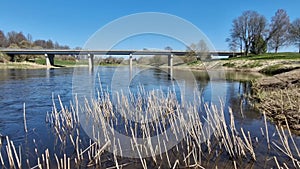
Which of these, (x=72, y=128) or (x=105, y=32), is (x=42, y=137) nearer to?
(x=72, y=128)

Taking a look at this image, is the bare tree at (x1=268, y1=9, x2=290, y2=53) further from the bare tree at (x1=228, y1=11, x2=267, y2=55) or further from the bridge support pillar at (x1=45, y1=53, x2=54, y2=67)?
the bridge support pillar at (x1=45, y1=53, x2=54, y2=67)

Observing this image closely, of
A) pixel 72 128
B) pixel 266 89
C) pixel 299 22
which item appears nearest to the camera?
pixel 72 128

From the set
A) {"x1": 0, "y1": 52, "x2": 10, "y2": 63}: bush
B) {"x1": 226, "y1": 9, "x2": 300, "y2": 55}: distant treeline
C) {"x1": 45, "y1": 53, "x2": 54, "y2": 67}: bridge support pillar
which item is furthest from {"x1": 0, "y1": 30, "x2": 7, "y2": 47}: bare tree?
{"x1": 226, "y1": 9, "x2": 300, "y2": 55}: distant treeline

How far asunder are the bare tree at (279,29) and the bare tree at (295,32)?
3025 millimetres

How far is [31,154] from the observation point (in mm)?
6516

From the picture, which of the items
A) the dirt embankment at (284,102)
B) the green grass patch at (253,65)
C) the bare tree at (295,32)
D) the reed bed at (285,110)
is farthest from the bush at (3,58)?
the bare tree at (295,32)

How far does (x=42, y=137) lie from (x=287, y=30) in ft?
242

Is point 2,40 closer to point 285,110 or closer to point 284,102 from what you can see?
point 284,102

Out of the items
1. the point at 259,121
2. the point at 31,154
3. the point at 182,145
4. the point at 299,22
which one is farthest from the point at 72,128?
the point at 299,22

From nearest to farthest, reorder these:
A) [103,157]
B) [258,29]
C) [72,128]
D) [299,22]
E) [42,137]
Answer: [103,157] → [42,137] → [72,128] → [299,22] → [258,29]

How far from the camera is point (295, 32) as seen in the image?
56656 millimetres

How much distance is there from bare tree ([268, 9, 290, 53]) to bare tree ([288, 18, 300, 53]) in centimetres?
302

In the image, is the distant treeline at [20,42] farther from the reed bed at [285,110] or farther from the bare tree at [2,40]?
the reed bed at [285,110]

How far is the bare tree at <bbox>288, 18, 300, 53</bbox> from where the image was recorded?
56.7 metres
